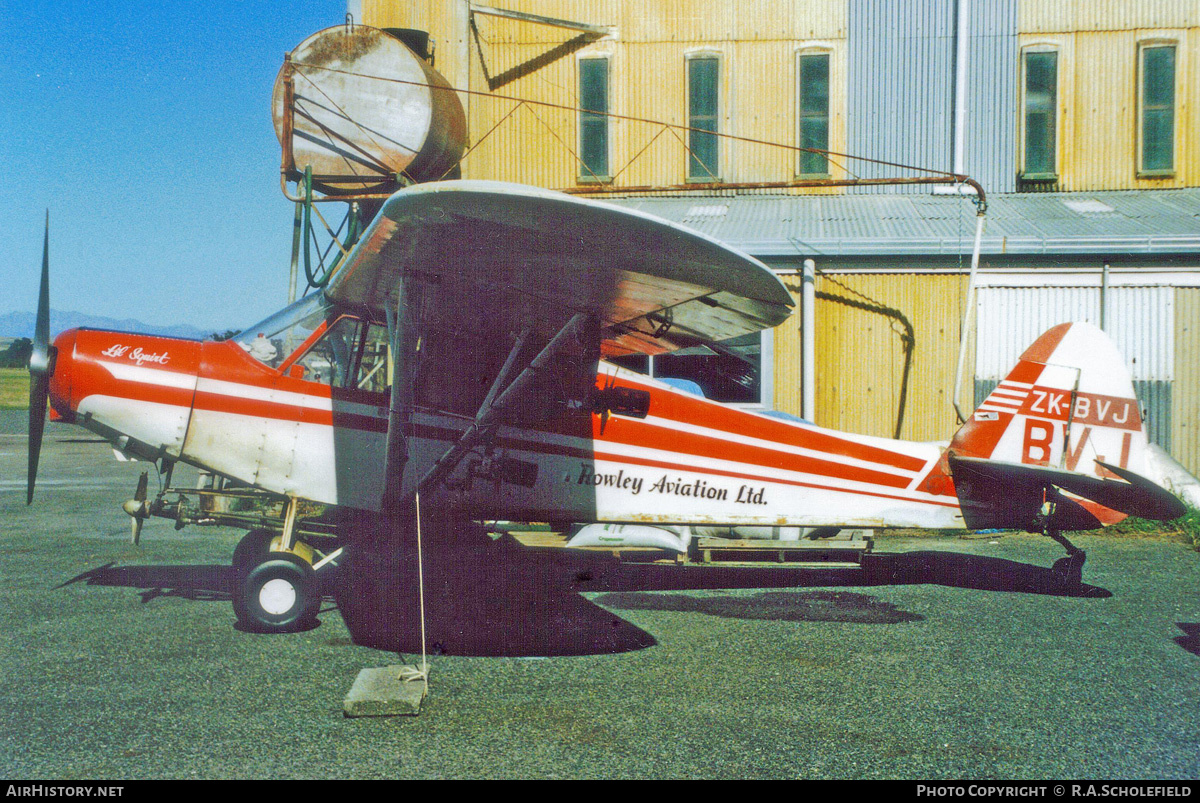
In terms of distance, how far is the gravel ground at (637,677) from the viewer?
12.0 ft

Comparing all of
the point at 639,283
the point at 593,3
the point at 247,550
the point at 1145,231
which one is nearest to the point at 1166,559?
the point at 1145,231

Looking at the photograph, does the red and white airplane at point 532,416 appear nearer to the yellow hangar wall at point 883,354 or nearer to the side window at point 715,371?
the yellow hangar wall at point 883,354

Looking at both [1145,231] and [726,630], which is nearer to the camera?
[726,630]

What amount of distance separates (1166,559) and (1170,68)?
9.02m

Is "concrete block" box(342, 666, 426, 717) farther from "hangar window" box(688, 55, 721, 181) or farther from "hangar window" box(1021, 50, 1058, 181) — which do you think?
"hangar window" box(1021, 50, 1058, 181)

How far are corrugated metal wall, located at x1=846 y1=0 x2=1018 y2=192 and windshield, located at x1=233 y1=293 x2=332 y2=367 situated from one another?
10.2 metres

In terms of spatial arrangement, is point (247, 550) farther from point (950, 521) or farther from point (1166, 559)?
point (1166, 559)

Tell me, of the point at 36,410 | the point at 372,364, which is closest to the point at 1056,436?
the point at 372,364

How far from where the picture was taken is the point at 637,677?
4.81 metres

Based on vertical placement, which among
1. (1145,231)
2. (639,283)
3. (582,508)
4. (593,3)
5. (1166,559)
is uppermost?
(593,3)

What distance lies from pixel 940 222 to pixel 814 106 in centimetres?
327

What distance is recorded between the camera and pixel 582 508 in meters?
6.40

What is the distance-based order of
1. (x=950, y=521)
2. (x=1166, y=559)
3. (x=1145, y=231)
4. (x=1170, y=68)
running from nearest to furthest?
(x=950, y=521), (x=1166, y=559), (x=1145, y=231), (x=1170, y=68)

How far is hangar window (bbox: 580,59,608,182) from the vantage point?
14.3 metres
